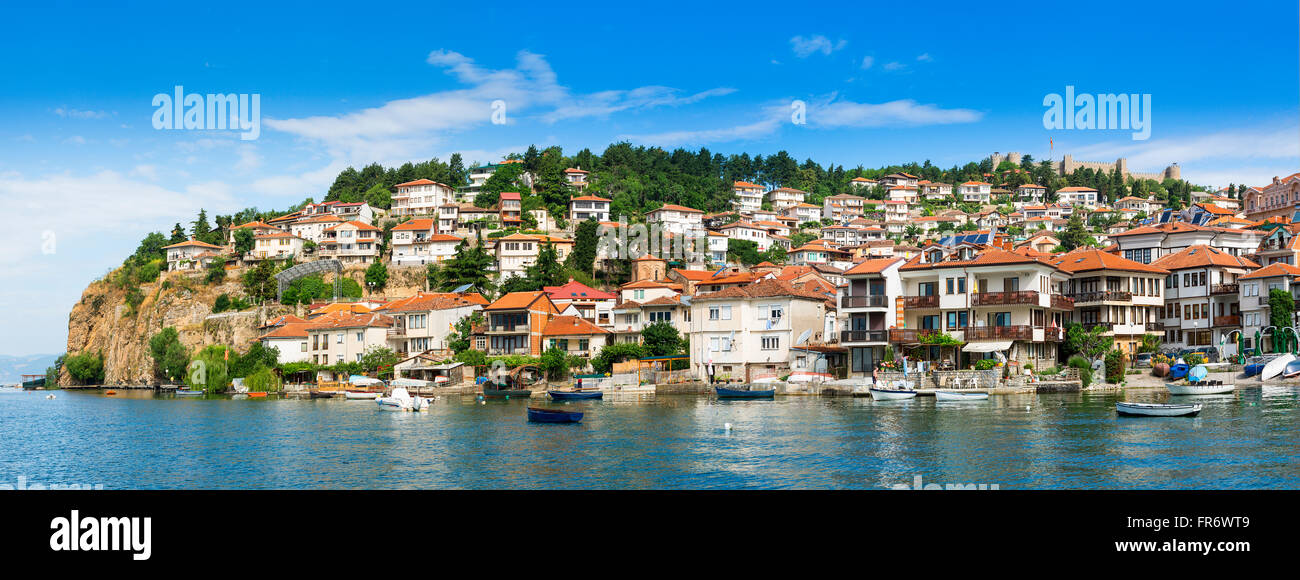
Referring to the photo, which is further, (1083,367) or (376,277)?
(376,277)

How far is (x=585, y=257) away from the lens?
79.8 meters

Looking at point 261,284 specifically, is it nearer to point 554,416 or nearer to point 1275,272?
point 554,416

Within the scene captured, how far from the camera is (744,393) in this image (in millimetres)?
42031

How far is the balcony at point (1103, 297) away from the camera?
46469 millimetres

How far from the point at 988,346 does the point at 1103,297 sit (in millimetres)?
9322

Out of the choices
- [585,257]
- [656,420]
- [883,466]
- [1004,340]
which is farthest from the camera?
[585,257]

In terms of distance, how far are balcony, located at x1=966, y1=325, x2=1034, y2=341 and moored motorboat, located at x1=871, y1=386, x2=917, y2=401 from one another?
6.04m

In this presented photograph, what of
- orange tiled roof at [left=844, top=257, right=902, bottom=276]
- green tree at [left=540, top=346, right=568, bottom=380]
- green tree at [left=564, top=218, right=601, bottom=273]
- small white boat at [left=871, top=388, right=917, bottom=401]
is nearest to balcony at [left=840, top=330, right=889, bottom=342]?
orange tiled roof at [left=844, top=257, right=902, bottom=276]

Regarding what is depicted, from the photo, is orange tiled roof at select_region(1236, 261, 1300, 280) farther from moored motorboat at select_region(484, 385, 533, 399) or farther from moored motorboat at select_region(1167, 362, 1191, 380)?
moored motorboat at select_region(484, 385, 533, 399)

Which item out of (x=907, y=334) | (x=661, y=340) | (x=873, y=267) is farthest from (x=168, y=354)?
(x=907, y=334)

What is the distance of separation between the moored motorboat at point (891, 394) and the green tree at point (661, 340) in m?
16.9

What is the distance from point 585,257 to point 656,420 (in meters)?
48.7
